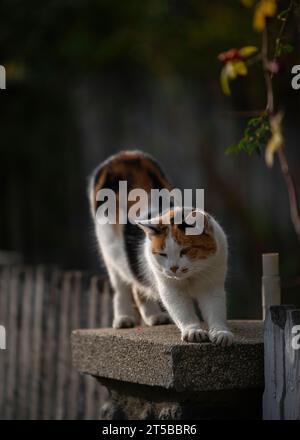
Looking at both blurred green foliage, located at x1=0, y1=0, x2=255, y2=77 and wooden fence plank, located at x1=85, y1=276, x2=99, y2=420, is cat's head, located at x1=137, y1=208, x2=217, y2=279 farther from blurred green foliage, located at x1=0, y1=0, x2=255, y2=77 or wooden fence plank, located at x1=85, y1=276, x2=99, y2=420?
blurred green foliage, located at x1=0, y1=0, x2=255, y2=77

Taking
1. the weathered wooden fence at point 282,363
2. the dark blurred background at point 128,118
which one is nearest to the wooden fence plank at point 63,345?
the weathered wooden fence at point 282,363

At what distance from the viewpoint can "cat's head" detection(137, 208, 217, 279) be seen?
388 centimetres

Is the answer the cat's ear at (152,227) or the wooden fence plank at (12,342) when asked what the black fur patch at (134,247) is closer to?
the cat's ear at (152,227)

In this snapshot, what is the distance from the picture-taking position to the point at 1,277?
6652 mm

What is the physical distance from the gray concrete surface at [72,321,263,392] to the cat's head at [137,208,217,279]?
29 cm

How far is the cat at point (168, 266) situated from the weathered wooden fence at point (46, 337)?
659 millimetres

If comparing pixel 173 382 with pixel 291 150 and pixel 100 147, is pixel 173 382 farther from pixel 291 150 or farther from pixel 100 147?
pixel 100 147

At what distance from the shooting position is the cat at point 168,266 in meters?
3.88

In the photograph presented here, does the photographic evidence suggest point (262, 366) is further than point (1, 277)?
No

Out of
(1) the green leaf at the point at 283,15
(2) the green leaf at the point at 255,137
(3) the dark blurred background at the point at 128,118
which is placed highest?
(3) the dark blurred background at the point at 128,118

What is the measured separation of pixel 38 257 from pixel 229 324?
6877mm

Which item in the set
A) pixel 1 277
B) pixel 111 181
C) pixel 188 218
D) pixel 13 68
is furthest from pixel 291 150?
pixel 188 218

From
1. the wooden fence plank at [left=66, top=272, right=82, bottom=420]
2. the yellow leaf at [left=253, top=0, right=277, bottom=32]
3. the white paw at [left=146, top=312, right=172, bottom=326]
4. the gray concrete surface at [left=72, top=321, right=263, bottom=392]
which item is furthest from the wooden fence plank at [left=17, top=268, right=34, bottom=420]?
the yellow leaf at [left=253, top=0, right=277, bottom=32]

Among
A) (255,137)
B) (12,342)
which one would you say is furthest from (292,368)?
(12,342)
